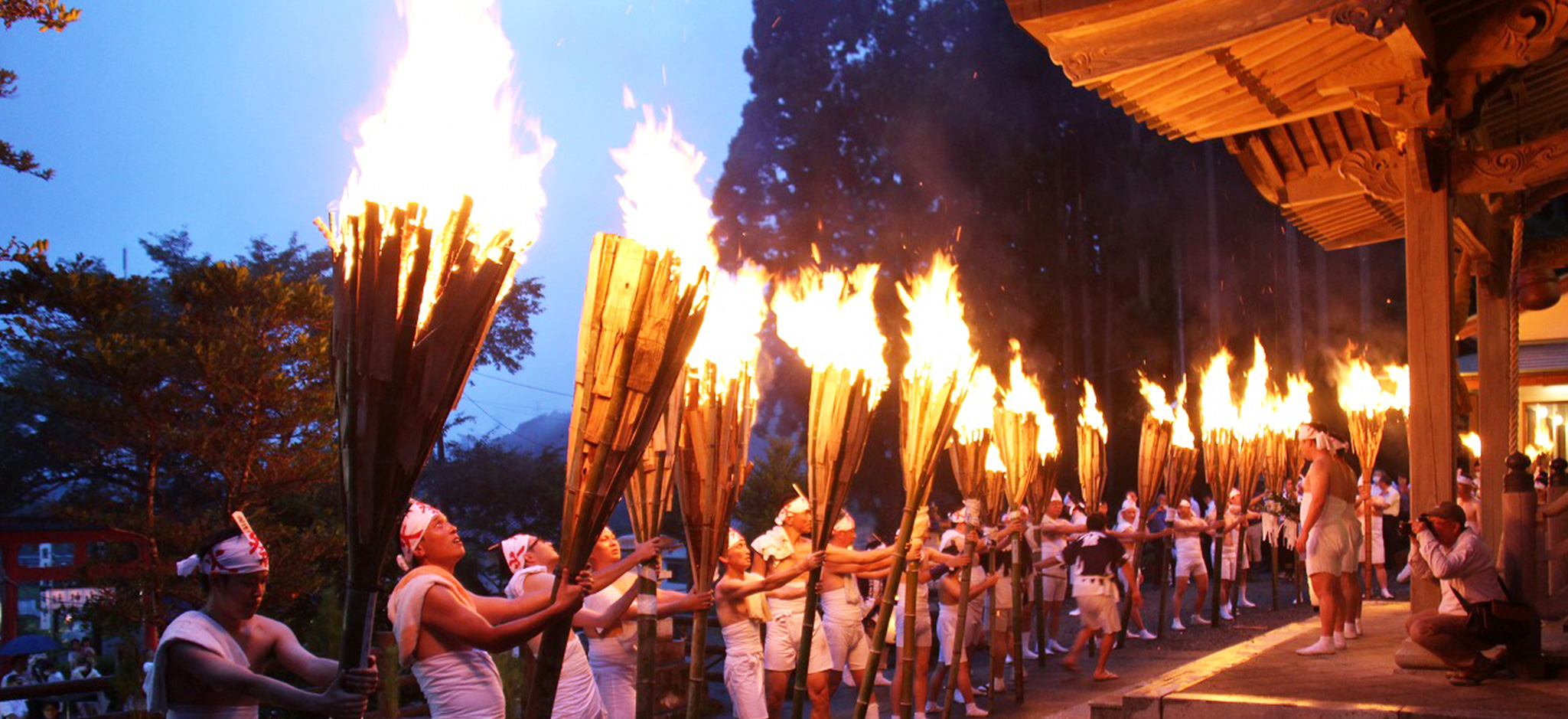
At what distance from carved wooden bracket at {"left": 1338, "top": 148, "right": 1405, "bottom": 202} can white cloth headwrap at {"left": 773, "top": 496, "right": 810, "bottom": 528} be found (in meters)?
4.05

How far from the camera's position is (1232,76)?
684cm

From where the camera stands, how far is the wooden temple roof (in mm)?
Result: 5852

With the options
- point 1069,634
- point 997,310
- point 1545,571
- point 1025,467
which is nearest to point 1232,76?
point 1545,571

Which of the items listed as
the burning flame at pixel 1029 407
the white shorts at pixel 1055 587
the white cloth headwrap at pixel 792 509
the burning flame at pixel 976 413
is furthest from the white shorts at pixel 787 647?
the white shorts at pixel 1055 587

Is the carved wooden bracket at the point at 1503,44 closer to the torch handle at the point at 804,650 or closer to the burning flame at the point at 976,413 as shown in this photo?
the burning flame at the point at 976,413

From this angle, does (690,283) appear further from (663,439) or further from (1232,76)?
(1232,76)

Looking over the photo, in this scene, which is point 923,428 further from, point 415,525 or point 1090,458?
point 1090,458

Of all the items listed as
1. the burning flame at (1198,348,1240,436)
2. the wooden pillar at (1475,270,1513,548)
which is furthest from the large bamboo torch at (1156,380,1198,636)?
the wooden pillar at (1475,270,1513,548)

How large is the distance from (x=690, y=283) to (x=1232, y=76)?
14.1 ft

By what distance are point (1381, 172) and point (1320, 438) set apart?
183 centimetres

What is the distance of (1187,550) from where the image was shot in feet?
50.8

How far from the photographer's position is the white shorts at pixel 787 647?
26.0ft

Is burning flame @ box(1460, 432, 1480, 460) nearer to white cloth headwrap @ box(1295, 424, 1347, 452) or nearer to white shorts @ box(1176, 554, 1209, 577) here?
white shorts @ box(1176, 554, 1209, 577)

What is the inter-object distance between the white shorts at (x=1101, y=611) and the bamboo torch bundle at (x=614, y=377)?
8.60m
